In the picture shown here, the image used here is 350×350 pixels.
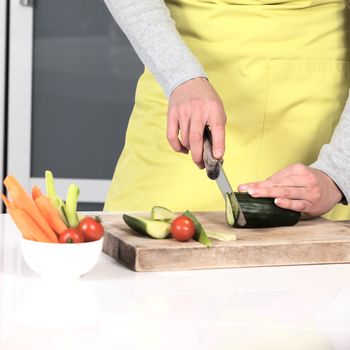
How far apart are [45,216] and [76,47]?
228cm

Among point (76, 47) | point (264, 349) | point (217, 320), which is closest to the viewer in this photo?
point (264, 349)

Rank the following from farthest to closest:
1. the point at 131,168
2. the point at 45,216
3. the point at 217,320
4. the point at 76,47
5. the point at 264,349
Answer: the point at 76,47 → the point at 131,168 → the point at 45,216 → the point at 217,320 → the point at 264,349

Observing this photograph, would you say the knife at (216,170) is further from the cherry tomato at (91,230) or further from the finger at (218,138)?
the cherry tomato at (91,230)

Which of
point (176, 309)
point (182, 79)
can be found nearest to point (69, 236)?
point (176, 309)

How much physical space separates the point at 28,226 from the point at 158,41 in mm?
628

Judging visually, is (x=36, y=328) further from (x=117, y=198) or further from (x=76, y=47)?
(x=76, y=47)

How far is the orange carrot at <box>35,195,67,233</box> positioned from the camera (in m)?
1.37

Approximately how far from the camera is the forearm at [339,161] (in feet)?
6.20

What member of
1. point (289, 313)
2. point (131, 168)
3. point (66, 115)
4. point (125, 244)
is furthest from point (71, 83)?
point (289, 313)

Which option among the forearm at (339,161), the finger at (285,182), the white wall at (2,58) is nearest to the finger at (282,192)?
the finger at (285,182)

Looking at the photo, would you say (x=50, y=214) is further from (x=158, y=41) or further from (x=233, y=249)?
(x=158, y=41)

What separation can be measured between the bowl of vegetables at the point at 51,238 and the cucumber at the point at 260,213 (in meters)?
0.37

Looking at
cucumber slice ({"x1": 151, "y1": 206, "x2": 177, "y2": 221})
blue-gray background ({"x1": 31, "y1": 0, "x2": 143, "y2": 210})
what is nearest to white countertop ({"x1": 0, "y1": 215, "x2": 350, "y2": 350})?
cucumber slice ({"x1": 151, "y1": 206, "x2": 177, "y2": 221})

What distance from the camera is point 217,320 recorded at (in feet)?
3.96
